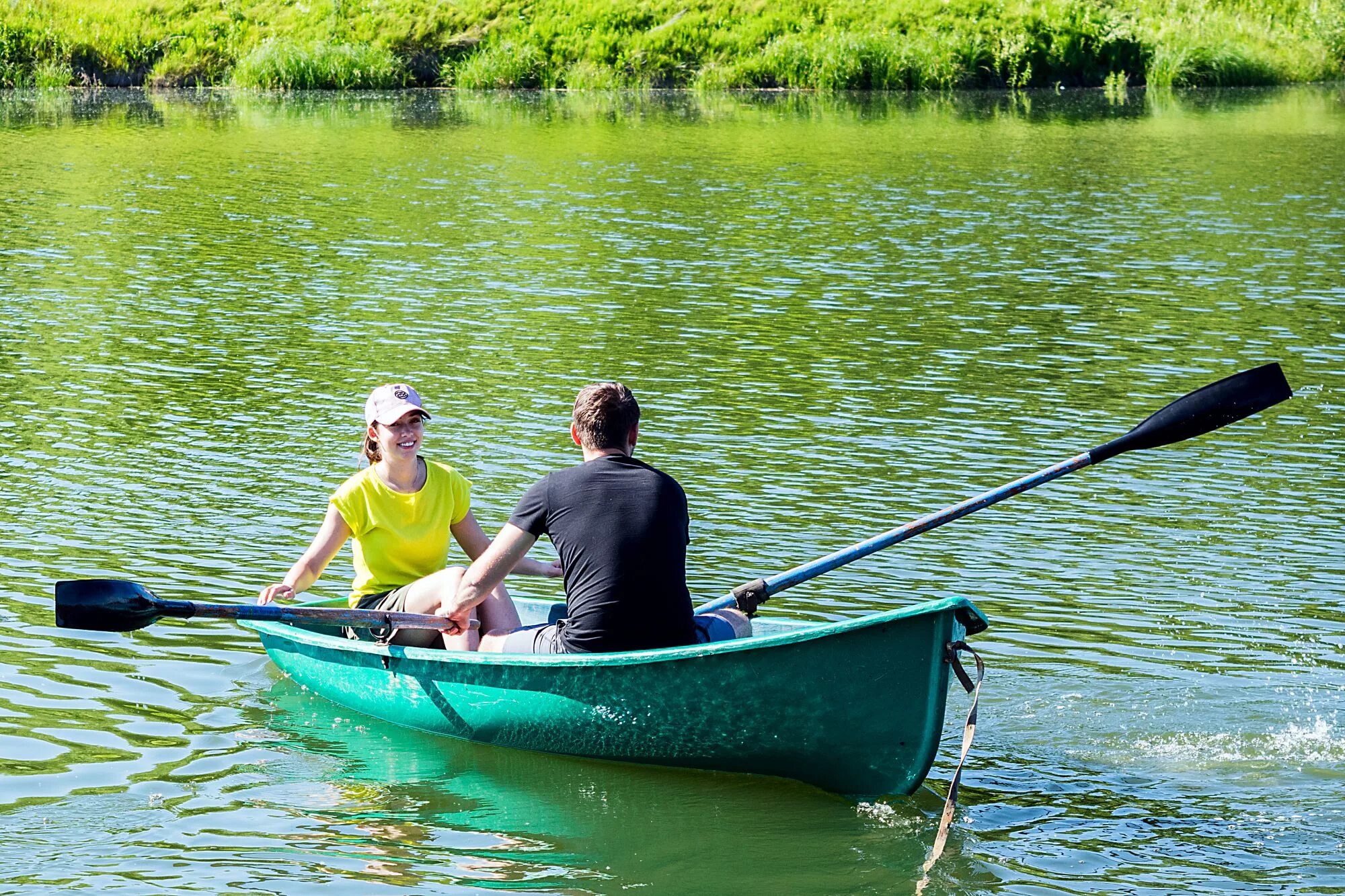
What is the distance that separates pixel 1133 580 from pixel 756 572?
1.90 m

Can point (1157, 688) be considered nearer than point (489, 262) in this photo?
Yes

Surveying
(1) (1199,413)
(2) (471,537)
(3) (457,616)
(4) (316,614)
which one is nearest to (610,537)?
(3) (457,616)

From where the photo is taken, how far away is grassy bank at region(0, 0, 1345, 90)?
4644 cm

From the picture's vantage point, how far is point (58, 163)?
2902 cm

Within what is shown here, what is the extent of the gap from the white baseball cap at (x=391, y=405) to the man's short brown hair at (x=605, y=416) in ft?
3.30

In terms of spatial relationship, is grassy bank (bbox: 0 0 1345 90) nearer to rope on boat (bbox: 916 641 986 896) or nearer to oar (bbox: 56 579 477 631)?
oar (bbox: 56 579 477 631)

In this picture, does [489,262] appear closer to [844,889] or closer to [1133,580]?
[1133,580]

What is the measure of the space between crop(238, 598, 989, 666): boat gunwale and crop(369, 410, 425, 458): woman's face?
2.45ft

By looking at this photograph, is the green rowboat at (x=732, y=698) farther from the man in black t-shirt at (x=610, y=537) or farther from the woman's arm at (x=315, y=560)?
the woman's arm at (x=315, y=560)


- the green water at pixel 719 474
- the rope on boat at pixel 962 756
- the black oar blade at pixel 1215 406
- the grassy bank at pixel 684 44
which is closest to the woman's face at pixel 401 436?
the green water at pixel 719 474

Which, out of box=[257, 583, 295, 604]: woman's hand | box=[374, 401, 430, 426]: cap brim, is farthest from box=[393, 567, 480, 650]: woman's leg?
box=[374, 401, 430, 426]: cap brim

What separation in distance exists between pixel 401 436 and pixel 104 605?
4.54 feet

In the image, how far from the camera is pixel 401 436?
711cm

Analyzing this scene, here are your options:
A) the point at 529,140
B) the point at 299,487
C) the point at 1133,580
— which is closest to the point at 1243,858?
the point at 1133,580
